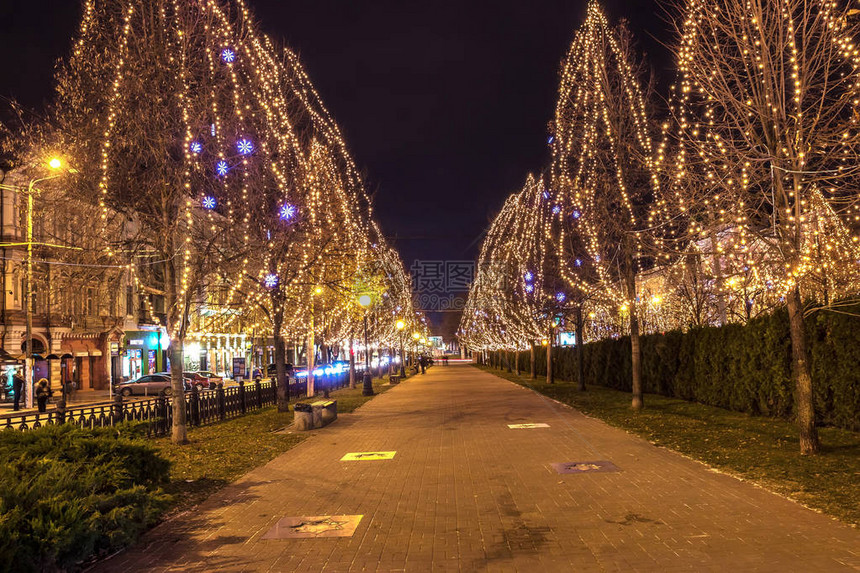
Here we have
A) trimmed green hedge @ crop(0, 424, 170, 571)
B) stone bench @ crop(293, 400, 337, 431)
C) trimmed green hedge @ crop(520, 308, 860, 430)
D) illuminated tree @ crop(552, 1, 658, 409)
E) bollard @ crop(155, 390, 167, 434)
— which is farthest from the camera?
illuminated tree @ crop(552, 1, 658, 409)

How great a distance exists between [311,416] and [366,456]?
5.33 m

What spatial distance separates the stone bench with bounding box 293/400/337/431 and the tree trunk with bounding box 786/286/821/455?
1104 cm

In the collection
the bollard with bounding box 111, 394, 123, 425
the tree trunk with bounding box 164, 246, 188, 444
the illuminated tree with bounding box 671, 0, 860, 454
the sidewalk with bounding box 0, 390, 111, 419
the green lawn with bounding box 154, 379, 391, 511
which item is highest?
the illuminated tree with bounding box 671, 0, 860, 454

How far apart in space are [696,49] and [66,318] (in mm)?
38847

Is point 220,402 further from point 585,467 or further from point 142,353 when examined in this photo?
point 142,353

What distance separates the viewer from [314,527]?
7.48m

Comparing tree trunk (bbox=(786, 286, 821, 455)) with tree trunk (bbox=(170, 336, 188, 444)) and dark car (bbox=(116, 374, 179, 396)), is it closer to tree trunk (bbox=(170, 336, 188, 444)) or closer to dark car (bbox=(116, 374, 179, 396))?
tree trunk (bbox=(170, 336, 188, 444))

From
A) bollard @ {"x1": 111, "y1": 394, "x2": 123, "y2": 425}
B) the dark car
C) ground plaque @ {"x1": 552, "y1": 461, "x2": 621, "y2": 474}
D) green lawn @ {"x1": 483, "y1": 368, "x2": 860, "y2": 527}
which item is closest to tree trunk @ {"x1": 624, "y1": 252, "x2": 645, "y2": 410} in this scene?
green lawn @ {"x1": 483, "y1": 368, "x2": 860, "y2": 527}

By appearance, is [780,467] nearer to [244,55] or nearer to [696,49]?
[696,49]

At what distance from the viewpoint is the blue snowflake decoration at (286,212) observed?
21.0m

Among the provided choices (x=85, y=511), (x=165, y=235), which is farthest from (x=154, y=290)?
(x=85, y=511)

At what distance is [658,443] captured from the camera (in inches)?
520

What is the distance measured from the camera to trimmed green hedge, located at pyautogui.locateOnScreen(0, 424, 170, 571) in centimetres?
555

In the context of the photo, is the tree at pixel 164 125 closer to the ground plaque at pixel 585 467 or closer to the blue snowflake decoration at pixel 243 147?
the blue snowflake decoration at pixel 243 147
